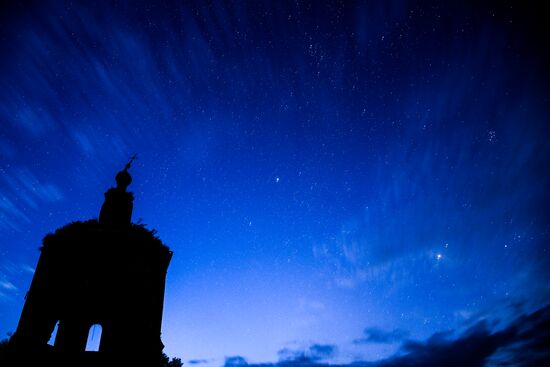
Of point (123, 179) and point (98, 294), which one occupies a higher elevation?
point (123, 179)

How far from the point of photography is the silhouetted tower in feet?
43.5

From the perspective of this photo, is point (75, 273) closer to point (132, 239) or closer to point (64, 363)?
point (132, 239)

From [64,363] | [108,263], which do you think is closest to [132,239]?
[108,263]

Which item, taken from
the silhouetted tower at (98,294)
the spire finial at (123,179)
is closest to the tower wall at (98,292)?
the silhouetted tower at (98,294)

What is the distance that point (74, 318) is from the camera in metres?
13.7

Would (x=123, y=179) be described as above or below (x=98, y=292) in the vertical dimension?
above

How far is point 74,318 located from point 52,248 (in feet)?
11.3

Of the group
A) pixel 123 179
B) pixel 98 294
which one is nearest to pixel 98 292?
pixel 98 294

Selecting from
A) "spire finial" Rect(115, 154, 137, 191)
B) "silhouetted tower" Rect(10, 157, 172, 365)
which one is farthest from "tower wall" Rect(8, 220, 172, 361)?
"spire finial" Rect(115, 154, 137, 191)

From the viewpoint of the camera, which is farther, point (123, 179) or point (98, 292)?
point (123, 179)

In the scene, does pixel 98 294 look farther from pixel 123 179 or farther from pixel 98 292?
pixel 123 179

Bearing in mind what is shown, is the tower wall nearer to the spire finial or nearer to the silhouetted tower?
the silhouetted tower

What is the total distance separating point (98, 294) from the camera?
14367mm

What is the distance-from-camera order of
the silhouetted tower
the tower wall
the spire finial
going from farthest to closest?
the spire finial, the tower wall, the silhouetted tower
